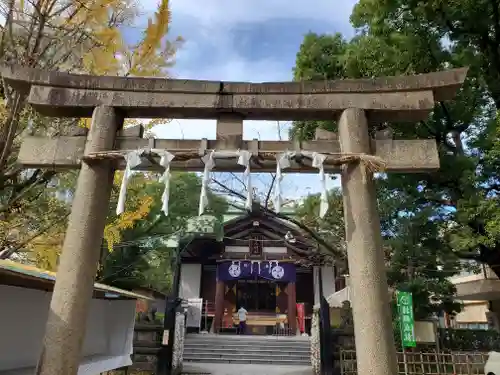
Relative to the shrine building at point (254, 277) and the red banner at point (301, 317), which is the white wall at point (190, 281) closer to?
the shrine building at point (254, 277)

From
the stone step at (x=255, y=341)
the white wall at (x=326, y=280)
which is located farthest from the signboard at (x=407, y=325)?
the white wall at (x=326, y=280)

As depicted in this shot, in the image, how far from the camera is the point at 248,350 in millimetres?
17875

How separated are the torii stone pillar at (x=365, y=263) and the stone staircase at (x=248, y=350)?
13.1 meters

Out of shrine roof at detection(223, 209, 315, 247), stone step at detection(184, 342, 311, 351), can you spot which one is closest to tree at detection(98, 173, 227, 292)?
shrine roof at detection(223, 209, 315, 247)

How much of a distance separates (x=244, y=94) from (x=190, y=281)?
793 inches

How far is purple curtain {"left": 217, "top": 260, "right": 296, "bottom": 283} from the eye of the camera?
2262cm

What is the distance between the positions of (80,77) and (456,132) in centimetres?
944

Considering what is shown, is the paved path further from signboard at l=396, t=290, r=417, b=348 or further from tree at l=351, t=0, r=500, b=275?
tree at l=351, t=0, r=500, b=275

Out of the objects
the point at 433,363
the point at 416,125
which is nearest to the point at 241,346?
the point at 433,363

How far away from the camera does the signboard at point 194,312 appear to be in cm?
2169

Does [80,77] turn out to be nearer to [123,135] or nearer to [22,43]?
[123,135]

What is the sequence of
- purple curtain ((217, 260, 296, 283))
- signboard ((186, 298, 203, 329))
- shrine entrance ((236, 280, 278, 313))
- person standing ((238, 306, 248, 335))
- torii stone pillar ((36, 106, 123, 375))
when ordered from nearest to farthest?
torii stone pillar ((36, 106, 123, 375)), person standing ((238, 306, 248, 335)), signboard ((186, 298, 203, 329)), purple curtain ((217, 260, 296, 283)), shrine entrance ((236, 280, 278, 313))

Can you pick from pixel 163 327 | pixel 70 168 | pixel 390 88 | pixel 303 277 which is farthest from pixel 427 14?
pixel 303 277

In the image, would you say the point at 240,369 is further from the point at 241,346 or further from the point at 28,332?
the point at 28,332
